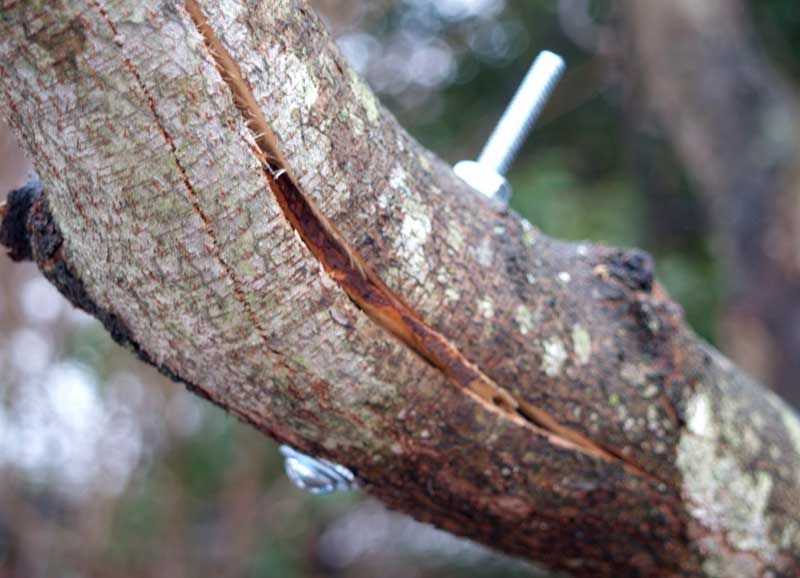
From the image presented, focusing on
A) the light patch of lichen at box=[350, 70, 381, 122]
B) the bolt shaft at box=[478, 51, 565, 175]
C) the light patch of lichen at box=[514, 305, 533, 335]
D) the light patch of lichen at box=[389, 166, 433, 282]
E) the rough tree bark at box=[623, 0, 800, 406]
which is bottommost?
the light patch of lichen at box=[514, 305, 533, 335]

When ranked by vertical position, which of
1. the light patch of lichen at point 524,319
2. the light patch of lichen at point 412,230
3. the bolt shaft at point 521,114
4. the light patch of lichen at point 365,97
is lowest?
the light patch of lichen at point 524,319

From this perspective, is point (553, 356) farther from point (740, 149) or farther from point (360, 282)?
point (740, 149)

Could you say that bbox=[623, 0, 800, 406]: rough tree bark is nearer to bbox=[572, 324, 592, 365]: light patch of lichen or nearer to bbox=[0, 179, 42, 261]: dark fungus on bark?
bbox=[572, 324, 592, 365]: light patch of lichen

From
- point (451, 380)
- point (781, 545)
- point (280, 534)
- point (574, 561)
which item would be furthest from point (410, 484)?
point (280, 534)

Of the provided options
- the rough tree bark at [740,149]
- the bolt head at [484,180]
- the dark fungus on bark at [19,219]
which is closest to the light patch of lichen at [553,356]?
the bolt head at [484,180]

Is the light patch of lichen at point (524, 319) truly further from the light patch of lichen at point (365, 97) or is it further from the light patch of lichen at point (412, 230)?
the light patch of lichen at point (365, 97)

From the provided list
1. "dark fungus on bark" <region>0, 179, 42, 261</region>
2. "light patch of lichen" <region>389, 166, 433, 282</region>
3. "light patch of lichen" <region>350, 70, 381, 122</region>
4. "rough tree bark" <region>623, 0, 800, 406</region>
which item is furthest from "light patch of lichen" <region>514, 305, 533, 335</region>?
"rough tree bark" <region>623, 0, 800, 406</region>

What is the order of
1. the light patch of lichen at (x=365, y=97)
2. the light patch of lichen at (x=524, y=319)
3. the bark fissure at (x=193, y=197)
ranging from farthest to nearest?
the light patch of lichen at (x=524, y=319), the light patch of lichen at (x=365, y=97), the bark fissure at (x=193, y=197)

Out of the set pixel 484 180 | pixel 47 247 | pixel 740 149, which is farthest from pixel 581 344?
pixel 740 149
